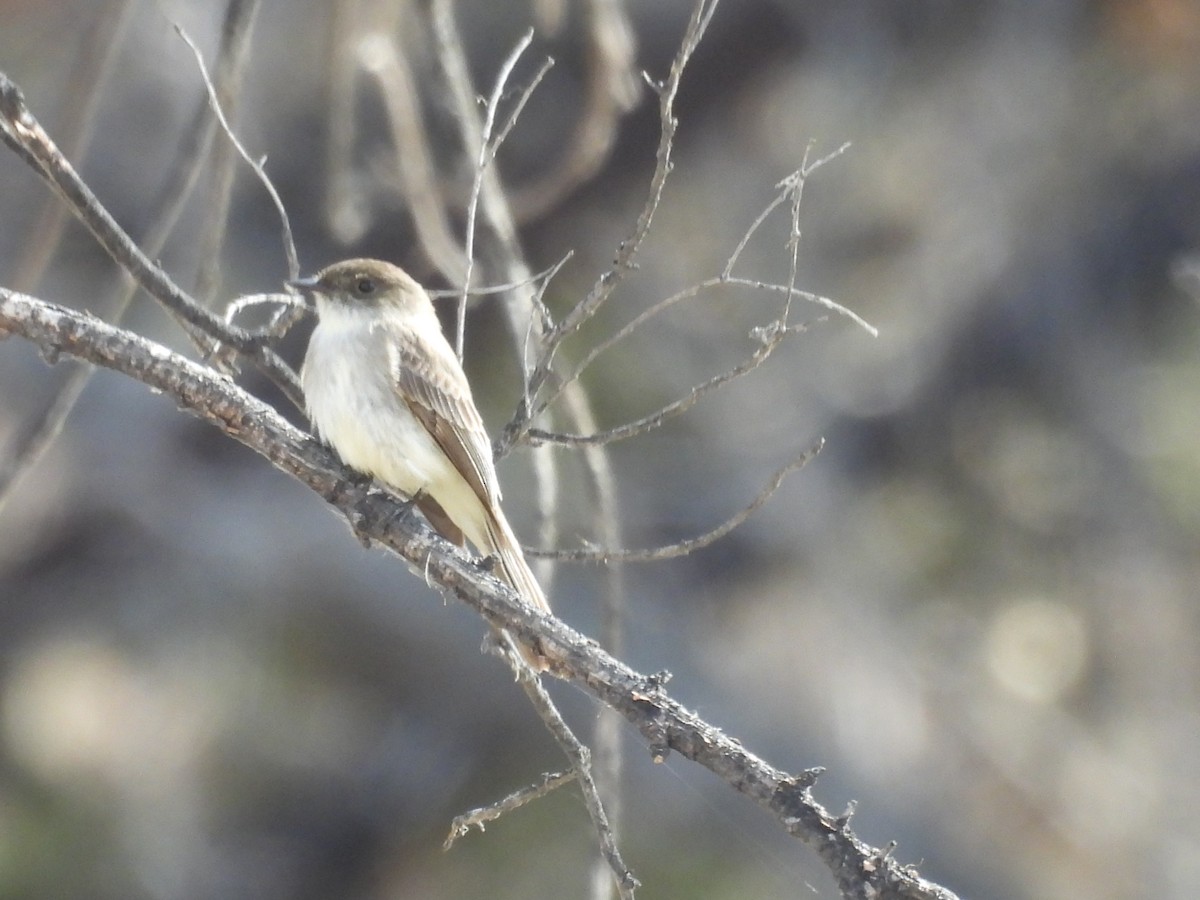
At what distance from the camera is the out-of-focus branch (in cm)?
236

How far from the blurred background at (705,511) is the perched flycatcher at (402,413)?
8.17 ft

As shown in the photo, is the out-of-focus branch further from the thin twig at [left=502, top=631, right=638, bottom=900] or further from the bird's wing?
the bird's wing

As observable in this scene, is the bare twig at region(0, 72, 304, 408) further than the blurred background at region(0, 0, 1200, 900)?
No

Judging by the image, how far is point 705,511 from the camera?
695 centimetres

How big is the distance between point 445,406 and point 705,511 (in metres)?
3.04

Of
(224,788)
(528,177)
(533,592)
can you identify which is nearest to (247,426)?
(533,592)

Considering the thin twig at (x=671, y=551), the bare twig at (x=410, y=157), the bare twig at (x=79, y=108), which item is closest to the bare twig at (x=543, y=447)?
the bare twig at (x=410, y=157)

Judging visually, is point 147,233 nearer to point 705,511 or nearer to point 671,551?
point 671,551

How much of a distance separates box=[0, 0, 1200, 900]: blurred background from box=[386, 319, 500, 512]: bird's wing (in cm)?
252

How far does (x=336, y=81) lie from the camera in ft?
16.3

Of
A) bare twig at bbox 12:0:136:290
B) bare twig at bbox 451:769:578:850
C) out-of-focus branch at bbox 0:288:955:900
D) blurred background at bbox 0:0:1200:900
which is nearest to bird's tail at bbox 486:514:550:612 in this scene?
out-of-focus branch at bbox 0:288:955:900

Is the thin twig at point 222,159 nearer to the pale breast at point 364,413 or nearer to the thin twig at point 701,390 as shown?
the pale breast at point 364,413

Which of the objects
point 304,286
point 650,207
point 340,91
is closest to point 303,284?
point 304,286

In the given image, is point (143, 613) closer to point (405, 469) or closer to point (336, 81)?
point (336, 81)
